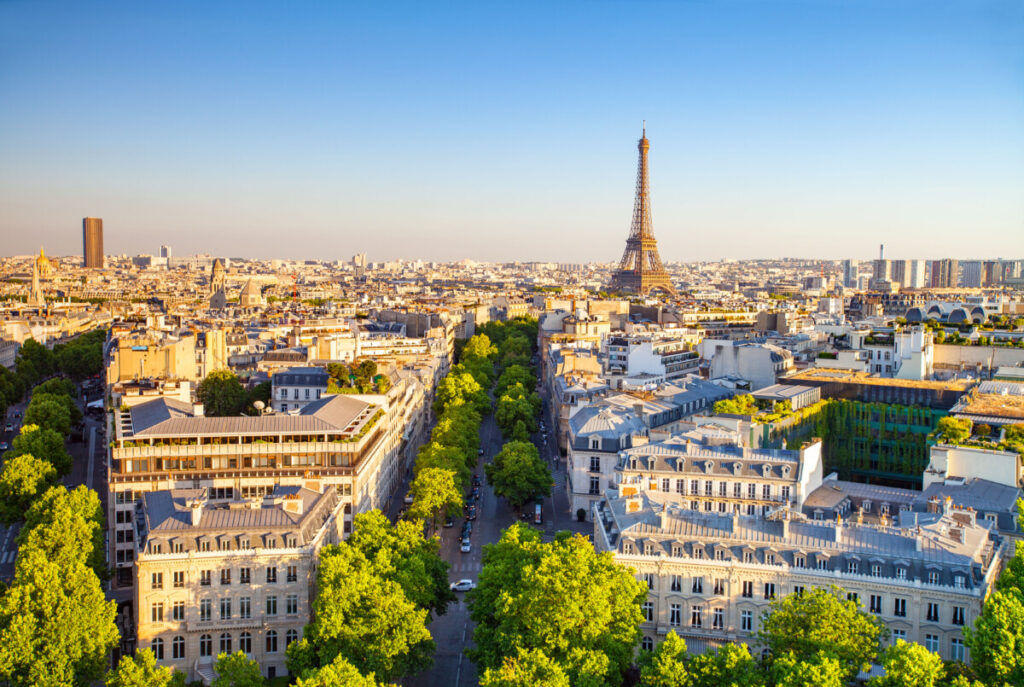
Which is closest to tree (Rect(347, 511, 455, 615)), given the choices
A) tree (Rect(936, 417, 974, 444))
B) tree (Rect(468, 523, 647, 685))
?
tree (Rect(468, 523, 647, 685))

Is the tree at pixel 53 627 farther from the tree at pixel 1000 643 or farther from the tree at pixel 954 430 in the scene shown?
the tree at pixel 954 430

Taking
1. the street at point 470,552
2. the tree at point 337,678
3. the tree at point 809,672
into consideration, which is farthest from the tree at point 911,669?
the street at point 470,552

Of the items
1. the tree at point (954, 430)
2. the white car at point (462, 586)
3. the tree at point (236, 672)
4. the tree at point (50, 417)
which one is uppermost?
the tree at point (954, 430)

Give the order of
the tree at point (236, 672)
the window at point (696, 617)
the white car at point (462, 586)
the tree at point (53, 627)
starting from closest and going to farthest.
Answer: the tree at point (236, 672) < the tree at point (53, 627) < the window at point (696, 617) < the white car at point (462, 586)

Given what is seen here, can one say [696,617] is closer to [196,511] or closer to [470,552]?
[470,552]

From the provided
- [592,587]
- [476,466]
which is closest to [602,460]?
[476,466]

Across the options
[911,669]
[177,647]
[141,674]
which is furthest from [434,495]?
[911,669]

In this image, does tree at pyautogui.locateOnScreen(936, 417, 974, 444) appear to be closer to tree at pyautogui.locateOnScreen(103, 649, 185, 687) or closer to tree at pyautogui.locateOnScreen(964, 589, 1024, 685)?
tree at pyautogui.locateOnScreen(964, 589, 1024, 685)

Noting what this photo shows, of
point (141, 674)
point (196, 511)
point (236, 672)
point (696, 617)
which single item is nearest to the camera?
point (141, 674)
